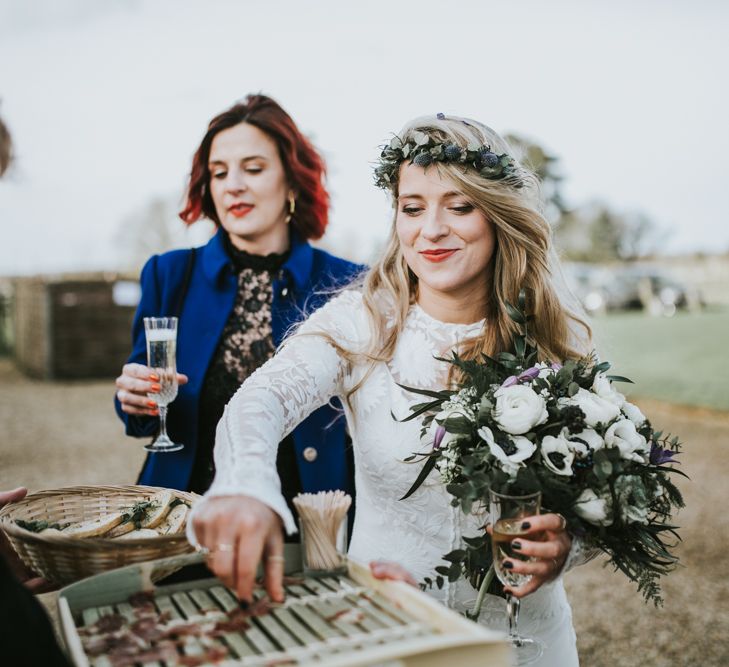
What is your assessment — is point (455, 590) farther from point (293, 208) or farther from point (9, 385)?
point (9, 385)

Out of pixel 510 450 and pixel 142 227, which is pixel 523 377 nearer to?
pixel 510 450

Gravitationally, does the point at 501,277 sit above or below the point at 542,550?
above

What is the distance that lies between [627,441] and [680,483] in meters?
7.21

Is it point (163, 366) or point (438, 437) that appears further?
point (163, 366)

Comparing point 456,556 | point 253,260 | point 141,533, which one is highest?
point 253,260

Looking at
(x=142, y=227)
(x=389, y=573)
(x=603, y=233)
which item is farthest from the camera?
(x=603, y=233)

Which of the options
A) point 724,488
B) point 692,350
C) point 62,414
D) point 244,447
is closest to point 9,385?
point 62,414

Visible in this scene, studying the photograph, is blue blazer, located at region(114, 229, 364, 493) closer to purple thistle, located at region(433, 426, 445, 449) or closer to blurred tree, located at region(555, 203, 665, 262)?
purple thistle, located at region(433, 426, 445, 449)

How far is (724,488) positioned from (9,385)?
14.1m

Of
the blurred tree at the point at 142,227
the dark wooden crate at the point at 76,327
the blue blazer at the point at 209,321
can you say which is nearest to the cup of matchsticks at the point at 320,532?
the blue blazer at the point at 209,321

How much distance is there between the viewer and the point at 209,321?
3.64m

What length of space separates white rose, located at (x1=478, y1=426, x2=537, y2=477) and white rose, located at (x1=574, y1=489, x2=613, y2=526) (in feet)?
0.57

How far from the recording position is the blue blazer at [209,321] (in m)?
3.37

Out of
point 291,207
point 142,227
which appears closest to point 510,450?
point 291,207
